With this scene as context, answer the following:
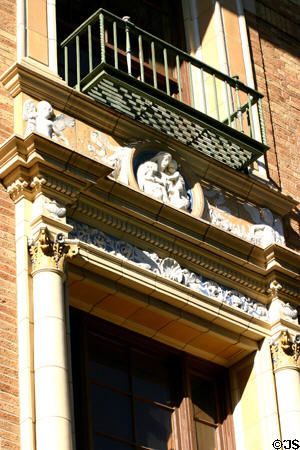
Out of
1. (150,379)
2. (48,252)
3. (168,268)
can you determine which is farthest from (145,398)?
(48,252)

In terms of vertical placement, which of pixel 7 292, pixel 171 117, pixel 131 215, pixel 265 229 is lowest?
pixel 7 292

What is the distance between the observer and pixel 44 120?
585 inches

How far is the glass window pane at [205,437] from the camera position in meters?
15.1

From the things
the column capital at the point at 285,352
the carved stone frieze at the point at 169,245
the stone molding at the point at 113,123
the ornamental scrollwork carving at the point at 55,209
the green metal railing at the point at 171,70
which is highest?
the green metal railing at the point at 171,70

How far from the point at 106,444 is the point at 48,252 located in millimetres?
1961

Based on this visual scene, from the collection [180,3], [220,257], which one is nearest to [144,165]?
[220,257]

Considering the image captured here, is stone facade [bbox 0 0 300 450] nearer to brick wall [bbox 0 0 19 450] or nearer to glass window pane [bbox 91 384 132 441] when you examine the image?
brick wall [bbox 0 0 19 450]

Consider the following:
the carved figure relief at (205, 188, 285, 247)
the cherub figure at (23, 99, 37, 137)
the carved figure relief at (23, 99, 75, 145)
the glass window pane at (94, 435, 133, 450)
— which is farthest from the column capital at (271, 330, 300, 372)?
the cherub figure at (23, 99, 37, 137)

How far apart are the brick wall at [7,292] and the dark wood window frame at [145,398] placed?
1.02 m

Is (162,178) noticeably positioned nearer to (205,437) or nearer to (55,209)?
(55,209)

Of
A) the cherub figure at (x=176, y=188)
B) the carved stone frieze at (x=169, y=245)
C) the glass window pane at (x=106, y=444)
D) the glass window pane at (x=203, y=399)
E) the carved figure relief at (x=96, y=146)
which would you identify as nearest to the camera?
the glass window pane at (x=106, y=444)

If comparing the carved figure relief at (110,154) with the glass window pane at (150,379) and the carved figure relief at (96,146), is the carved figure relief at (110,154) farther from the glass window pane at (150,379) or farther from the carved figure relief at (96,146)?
the glass window pane at (150,379)

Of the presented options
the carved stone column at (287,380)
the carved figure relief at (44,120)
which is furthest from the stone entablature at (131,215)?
the carved stone column at (287,380)

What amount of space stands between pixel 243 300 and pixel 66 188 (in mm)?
2546
